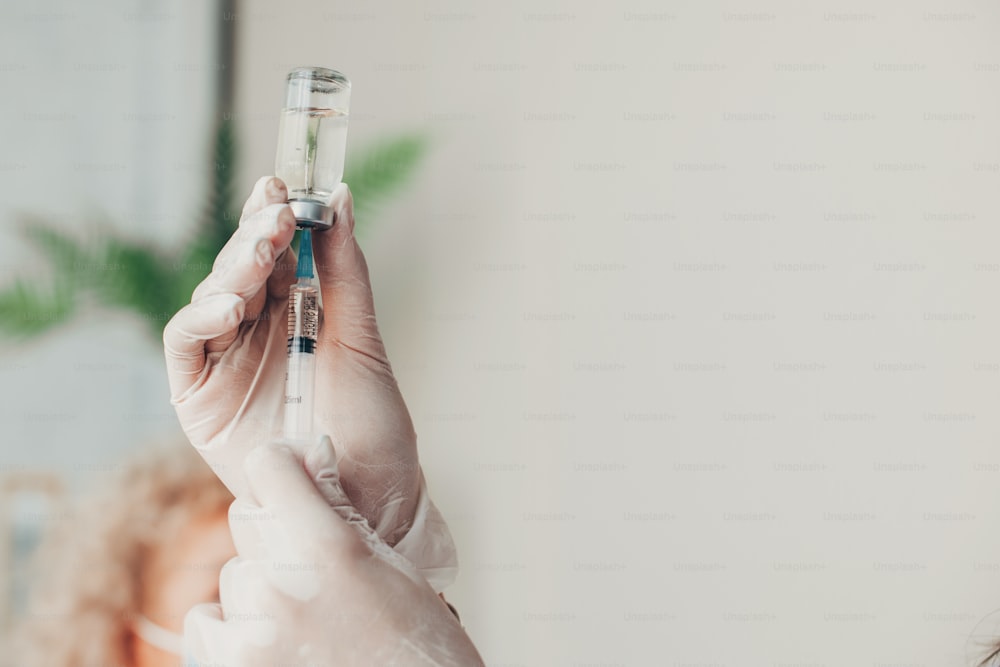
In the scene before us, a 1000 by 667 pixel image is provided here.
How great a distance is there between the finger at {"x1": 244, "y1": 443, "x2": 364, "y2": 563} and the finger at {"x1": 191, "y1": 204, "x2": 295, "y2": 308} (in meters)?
0.20

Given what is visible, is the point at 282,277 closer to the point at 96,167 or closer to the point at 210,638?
the point at 210,638

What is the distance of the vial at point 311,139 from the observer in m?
1.01

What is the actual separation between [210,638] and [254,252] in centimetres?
42

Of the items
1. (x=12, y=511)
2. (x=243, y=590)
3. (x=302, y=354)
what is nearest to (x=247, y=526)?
(x=243, y=590)

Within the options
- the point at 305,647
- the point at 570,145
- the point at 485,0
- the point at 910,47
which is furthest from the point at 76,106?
the point at 910,47

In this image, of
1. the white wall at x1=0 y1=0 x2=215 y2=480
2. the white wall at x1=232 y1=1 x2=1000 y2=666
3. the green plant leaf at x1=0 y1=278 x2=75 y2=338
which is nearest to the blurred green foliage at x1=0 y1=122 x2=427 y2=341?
the green plant leaf at x1=0 y1=278 x2=75 y2=338

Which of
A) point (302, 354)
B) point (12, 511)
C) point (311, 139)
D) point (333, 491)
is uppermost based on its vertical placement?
point (311, 139)

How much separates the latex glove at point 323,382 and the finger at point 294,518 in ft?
0.57

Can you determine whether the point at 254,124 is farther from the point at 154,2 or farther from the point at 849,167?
the point at 849,167

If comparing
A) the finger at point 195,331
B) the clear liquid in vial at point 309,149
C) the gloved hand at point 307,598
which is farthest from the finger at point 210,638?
the clear liquid in vial at point 309,149

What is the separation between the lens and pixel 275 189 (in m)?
1.00

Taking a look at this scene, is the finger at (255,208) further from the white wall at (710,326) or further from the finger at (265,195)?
the white wall at (710,326)

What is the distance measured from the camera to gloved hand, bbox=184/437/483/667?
0.82 metres

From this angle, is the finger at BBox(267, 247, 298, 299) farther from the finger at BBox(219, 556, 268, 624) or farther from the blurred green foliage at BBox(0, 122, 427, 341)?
the blurred green foliage at BBox(0, 122, 427, 341)
